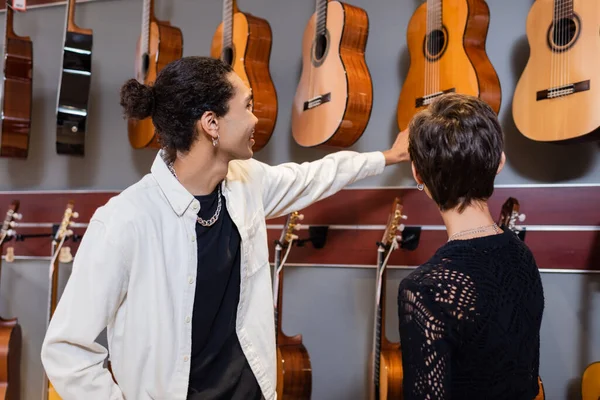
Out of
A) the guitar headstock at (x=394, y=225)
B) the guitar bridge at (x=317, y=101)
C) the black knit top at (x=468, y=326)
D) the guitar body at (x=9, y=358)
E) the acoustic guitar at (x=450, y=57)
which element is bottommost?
the guitar body at (x=9, y=358)

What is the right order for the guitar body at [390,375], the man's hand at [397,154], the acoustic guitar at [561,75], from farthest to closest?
the guitar body at [390,375] < the man's hand at [397,154] < the acoustic guitar at [561,75]

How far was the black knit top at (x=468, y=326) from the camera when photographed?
1.12m

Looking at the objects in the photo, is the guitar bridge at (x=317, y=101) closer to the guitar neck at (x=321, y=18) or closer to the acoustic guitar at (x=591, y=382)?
the guitar neck at (x=321, y=18)

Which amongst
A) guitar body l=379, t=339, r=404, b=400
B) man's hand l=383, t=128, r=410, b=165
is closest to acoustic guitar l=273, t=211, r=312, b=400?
guitar body l=379, t=339, r=404, b=400

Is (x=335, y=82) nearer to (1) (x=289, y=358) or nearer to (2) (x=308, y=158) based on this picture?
(2) (x=308, y=158)

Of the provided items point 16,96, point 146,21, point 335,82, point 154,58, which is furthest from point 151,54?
point 335,82

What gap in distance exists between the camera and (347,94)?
8.16ft

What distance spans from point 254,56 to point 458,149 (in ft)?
5.82

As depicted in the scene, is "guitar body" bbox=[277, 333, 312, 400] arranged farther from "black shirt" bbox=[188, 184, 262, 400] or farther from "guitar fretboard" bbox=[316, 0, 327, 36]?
"guitar fretboard" bbox=[316, 0, 327, 36]

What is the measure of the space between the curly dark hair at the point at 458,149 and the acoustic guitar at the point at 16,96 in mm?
2691

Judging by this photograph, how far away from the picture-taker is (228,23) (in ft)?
9.63

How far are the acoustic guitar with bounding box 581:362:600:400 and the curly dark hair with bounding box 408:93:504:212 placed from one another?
1325 mm

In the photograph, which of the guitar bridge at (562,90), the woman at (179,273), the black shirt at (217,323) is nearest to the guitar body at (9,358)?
the woman at (179,273)

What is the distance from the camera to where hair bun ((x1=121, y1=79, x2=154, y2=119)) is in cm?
168
